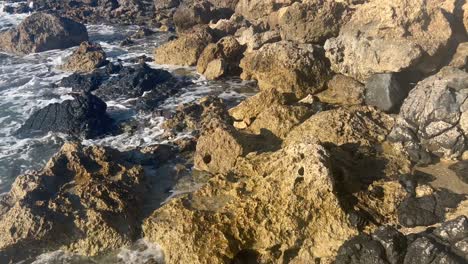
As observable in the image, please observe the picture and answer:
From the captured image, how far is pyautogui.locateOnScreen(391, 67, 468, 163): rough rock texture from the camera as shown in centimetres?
1147

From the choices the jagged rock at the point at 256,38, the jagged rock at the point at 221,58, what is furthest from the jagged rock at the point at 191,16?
the jagged rock at the point at 221,58

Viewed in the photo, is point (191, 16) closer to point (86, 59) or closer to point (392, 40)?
point (86, 59)

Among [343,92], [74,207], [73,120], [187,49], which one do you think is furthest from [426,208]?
[187,49]

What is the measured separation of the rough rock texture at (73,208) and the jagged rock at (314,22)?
9.95 m

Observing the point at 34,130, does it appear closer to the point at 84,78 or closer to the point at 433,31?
the point at 84,78

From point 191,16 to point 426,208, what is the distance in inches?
746

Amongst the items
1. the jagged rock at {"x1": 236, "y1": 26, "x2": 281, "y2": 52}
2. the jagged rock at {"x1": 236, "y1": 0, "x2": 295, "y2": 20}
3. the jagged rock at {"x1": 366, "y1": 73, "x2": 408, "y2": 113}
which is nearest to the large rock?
the jagged rock at {"x1": 236, "y1": 0, "x2": 295, "y2": 20}

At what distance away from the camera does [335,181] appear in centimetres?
991

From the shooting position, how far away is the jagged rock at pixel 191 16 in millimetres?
26141

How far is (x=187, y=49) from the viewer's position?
2158 cm

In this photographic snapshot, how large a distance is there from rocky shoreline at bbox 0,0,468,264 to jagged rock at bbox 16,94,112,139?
0.05m

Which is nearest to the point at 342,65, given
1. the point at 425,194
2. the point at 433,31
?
the point at 433,31

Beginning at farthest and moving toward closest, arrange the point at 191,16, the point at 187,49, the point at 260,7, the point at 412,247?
1. the point at 191,16
2. the point at 260,7
3. the point at 187,49
4. the point at 412,247

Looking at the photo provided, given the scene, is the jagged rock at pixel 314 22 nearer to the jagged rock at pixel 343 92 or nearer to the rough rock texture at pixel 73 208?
the jagged rock at pixel 343 92
